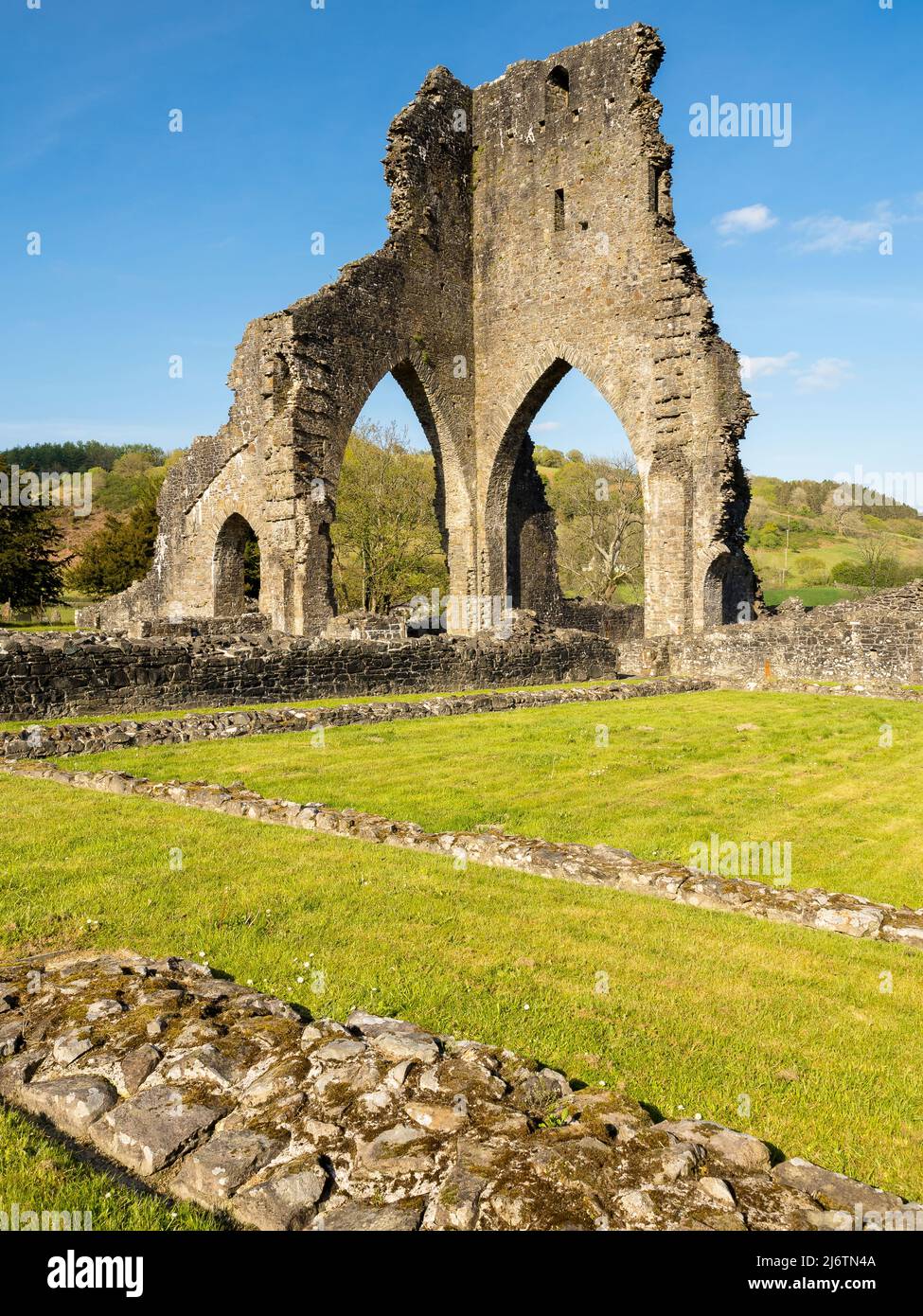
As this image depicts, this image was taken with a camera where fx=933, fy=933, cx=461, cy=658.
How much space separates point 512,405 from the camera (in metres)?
27.5

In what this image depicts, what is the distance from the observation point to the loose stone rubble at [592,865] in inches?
197

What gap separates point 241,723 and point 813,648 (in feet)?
45.6

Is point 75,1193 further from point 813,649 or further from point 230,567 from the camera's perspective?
point 230,567

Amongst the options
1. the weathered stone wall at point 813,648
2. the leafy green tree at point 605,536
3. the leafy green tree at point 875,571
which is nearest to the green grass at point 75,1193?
the weathered stone wall at point 813,648

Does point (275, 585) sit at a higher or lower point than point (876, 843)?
higher

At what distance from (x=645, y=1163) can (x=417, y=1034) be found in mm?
980

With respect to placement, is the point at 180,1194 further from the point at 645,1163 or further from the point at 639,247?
the point at 639,247

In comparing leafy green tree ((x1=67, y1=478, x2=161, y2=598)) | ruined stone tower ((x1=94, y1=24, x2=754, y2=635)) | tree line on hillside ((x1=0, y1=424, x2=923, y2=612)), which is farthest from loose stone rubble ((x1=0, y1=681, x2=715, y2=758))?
leafy green tree ((x1=67, y1=478, x2=161, y2=598))

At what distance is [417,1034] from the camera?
3.17 m

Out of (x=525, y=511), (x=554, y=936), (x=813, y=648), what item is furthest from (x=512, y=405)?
(x=554, y=936)

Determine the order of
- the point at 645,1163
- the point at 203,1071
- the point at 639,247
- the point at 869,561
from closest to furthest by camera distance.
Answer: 1. the point at 645,1163
2. the point at 203,1071
3. the point at 639,247
4. the point at 869,561

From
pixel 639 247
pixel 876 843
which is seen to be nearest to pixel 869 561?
pixel 639 247

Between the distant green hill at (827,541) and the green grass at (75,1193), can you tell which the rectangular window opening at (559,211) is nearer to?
the green grass at (75,1193)

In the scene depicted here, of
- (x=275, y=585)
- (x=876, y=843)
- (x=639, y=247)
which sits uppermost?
(x=639, y=247)
